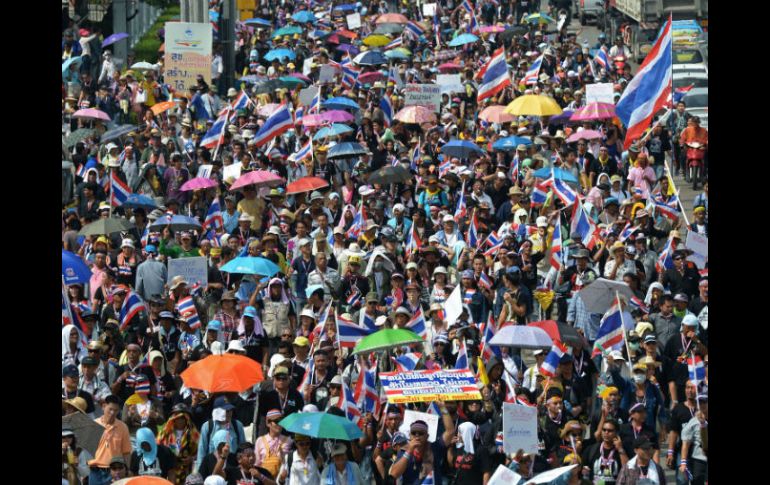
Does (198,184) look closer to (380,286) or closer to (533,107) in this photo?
(380,286)

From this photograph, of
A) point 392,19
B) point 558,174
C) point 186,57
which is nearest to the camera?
point 558,174

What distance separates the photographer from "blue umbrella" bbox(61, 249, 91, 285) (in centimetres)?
2045

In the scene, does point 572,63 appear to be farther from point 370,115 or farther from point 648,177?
point 648,177

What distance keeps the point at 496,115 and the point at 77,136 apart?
20.4 ft

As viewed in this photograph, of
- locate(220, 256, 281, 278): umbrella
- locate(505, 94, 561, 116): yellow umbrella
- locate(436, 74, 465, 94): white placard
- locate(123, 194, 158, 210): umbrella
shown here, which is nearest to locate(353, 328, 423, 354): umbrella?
locate(220, 256, 281, 278): umbrella

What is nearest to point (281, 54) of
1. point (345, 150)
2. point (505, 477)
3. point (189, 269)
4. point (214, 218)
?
point (345, 150)

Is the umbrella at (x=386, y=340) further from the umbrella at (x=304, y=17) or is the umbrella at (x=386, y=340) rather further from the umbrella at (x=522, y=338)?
the umbrella at (x=304, y=17)

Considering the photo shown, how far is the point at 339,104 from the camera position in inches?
1216

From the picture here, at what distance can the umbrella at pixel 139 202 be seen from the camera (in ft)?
80.1

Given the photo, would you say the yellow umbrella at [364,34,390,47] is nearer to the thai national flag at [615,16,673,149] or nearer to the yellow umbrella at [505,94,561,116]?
the yellow umbrella at [505,94,561,116]

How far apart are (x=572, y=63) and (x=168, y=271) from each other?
698 inches

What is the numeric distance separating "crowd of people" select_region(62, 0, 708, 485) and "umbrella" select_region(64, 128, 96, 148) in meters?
0.09
